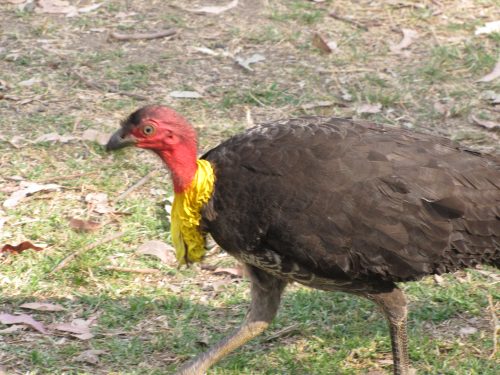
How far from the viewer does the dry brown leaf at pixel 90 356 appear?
5738mm

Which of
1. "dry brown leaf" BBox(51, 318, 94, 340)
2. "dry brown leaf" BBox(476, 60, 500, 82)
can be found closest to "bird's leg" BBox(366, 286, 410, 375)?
"dry brown leaf" BBox(51, 318, 94, 340)

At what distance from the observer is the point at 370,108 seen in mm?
8164

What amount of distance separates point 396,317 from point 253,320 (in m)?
0.84

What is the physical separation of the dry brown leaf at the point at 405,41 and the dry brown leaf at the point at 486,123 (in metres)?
1.29

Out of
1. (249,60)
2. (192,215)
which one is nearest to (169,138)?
(192,215)

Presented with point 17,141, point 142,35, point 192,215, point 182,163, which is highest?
point 182,163

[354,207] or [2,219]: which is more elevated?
[354,207]

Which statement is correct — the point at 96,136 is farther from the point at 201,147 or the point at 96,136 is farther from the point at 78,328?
the point at 78,328

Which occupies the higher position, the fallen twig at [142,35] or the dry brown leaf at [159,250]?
the fallen twig at [142,35]

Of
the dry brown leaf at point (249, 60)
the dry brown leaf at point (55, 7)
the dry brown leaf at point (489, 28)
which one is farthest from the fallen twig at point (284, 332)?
the dry brown leaf at point (55, 7)

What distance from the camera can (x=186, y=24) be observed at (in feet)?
30.9

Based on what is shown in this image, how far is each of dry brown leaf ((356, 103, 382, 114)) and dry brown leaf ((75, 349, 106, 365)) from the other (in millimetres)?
3281

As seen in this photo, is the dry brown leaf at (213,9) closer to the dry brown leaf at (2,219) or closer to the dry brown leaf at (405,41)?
the dry brown leaf at (405,41)

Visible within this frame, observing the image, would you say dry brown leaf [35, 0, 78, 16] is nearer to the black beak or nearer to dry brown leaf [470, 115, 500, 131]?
dry brown leaf [470, 115, 500, 131]
